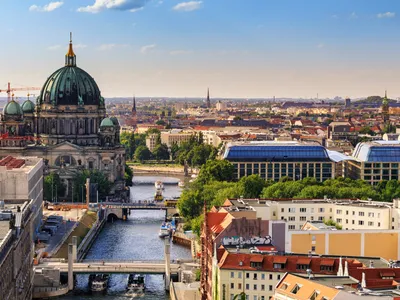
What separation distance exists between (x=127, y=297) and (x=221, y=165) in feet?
166

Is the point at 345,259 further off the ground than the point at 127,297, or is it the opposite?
the point at 345,259

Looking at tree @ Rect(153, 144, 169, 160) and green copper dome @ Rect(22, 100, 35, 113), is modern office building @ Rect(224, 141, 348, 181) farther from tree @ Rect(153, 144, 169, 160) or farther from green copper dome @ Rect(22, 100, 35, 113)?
tree @ Rect(153, 144, 169, 160)

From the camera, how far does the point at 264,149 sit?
129m

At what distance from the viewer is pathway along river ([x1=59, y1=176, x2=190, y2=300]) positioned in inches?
2965

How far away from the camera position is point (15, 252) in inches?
2307

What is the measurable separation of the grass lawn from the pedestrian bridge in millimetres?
6192

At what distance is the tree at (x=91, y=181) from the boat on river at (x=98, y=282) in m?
46.1

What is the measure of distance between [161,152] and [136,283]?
395 ft

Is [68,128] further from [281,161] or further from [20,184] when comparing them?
[20,184]

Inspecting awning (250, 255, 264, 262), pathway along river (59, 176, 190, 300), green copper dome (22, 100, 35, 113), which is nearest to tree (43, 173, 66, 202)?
pathway along river (59, 176, 190, 300)

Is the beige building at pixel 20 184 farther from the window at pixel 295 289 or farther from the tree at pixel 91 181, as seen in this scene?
the window at pixel 295 289

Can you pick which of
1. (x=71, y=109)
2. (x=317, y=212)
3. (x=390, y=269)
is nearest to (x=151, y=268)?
(x=317, y=212)

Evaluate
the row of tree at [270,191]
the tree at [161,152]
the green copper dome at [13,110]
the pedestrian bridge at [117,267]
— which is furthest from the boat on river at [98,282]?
the tree at [161,152]

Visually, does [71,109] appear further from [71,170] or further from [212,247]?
[212,247]
